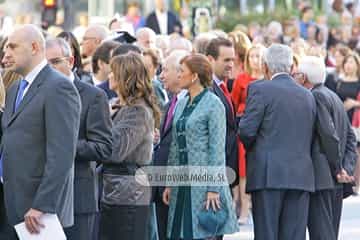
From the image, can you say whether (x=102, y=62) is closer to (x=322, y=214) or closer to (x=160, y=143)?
(x=160, y=143)

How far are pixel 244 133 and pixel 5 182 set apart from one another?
3324mm

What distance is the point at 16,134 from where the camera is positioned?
916 cm

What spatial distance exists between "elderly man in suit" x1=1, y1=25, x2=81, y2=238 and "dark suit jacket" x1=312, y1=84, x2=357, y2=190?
12.0 ft

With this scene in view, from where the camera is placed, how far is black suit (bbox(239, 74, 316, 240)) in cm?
1214

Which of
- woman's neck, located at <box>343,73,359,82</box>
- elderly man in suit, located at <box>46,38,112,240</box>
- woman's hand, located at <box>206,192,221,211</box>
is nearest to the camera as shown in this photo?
elderly man in suit, located at <box>46,38,112,240</box>

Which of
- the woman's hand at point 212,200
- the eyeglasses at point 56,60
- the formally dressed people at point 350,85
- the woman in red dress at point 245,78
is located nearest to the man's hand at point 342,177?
the woman's hand at point 212,200

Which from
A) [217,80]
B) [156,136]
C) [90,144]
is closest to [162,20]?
[217,80]

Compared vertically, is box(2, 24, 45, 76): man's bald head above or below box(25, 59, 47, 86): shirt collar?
above

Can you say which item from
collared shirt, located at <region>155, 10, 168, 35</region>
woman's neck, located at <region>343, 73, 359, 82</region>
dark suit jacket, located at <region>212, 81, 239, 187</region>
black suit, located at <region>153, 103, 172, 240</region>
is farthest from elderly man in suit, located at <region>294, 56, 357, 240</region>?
collared shirt, located at <region>155, 10, 168, 35</region>

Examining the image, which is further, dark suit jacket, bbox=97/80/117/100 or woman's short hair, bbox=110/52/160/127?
dark suit jacket, bbox=97/80/117/100

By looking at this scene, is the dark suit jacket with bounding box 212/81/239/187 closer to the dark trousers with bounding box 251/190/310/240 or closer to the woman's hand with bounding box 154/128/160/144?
the dark trousers with bounding box 251/190/310/240

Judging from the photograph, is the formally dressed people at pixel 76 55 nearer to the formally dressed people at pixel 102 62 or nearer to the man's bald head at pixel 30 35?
the formally dressed people at pixel 102 62

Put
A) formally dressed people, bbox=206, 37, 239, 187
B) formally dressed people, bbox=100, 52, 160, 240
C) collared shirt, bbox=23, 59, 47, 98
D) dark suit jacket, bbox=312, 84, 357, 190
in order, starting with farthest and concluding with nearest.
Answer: formally dressed people, bbox=206, 37, 239, 187
dark suit jacket, bbox=312, 84, 357, 190
formally dressed people, bbox=100, 52, 160, 240
collared shirt, bbox=23, 59, 47, 98

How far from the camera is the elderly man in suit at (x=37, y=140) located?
8977 mm
